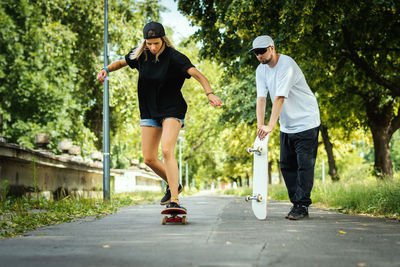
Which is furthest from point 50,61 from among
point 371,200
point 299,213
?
point 299,213

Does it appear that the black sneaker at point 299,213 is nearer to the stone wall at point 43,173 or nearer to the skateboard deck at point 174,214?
the skateboard deck at point 174,214

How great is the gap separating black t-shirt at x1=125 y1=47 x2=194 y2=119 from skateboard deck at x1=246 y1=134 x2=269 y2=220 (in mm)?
944

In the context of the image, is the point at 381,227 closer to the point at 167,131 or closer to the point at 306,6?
the point at 167,131

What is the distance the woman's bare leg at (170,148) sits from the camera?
17.4 ft

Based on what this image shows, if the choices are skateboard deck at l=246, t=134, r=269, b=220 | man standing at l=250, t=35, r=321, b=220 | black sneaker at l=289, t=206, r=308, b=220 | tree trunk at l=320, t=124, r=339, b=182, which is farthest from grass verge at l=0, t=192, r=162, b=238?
tree trunk at l=320, t=124, r=339, b=182

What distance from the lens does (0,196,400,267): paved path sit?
2.92 metres

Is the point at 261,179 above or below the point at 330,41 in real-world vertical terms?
below

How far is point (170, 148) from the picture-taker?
17.5 feet

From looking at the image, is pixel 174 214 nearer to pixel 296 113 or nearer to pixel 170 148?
pixel 170 148

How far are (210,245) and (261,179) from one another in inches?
81.5

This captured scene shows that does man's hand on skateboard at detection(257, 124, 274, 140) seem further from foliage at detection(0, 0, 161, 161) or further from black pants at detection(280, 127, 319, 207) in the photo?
foliage at detection(0, 0, 161, 161)

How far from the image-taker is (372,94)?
15523 mm

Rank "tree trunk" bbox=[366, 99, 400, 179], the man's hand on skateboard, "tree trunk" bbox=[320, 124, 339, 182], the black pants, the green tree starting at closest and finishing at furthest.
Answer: the man's hand on skateboard → the black pants → the green tree → "tree trunk" bbox=[366, 99, 400, 179] → "tree trunk" bbox=[320, 124, 339, 182]

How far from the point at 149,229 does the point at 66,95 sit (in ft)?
60.0
